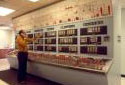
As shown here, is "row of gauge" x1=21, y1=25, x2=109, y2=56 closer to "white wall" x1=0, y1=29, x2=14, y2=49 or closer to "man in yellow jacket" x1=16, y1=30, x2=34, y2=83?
"man in yellow jacket" x1=16, y1=30, x2=34, y2=83

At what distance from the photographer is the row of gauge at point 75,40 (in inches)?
112

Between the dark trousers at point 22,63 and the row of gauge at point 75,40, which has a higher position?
the row of gauge at point 75,40

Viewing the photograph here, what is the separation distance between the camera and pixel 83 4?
127 inches

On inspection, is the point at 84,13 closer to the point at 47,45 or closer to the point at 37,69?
the point at 47,45

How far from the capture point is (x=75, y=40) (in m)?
3.40

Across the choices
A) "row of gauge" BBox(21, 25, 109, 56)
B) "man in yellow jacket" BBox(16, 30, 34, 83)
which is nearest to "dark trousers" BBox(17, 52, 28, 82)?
"man in yellow jacket" BBox(16, 30, 34, 83)

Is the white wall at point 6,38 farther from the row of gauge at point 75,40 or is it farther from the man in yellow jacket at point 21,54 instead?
the man in yellow jacket at point 21,54

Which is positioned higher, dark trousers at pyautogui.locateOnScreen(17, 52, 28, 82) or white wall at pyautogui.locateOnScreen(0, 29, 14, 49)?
white wall at pyautogui.locateOnScreen(0, 29, 14, 49)

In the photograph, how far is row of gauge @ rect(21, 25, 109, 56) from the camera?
9.37ft

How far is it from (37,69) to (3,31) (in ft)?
28.9

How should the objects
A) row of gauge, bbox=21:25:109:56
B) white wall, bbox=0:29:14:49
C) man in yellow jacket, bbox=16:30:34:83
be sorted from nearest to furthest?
row of gauge, bbox=21:25:109:56 < man in yellow jacket, bbox=16:30:34:83 < white wall, bbox=0:29:14:49

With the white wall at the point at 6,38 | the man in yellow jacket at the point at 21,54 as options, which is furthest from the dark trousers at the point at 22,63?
the white wall at the point at 6,38

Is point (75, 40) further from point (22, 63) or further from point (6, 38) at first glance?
point (6, 38)

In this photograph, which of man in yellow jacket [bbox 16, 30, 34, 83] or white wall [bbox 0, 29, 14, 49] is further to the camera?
white wall [bbox 0, 29, 14, 49]
